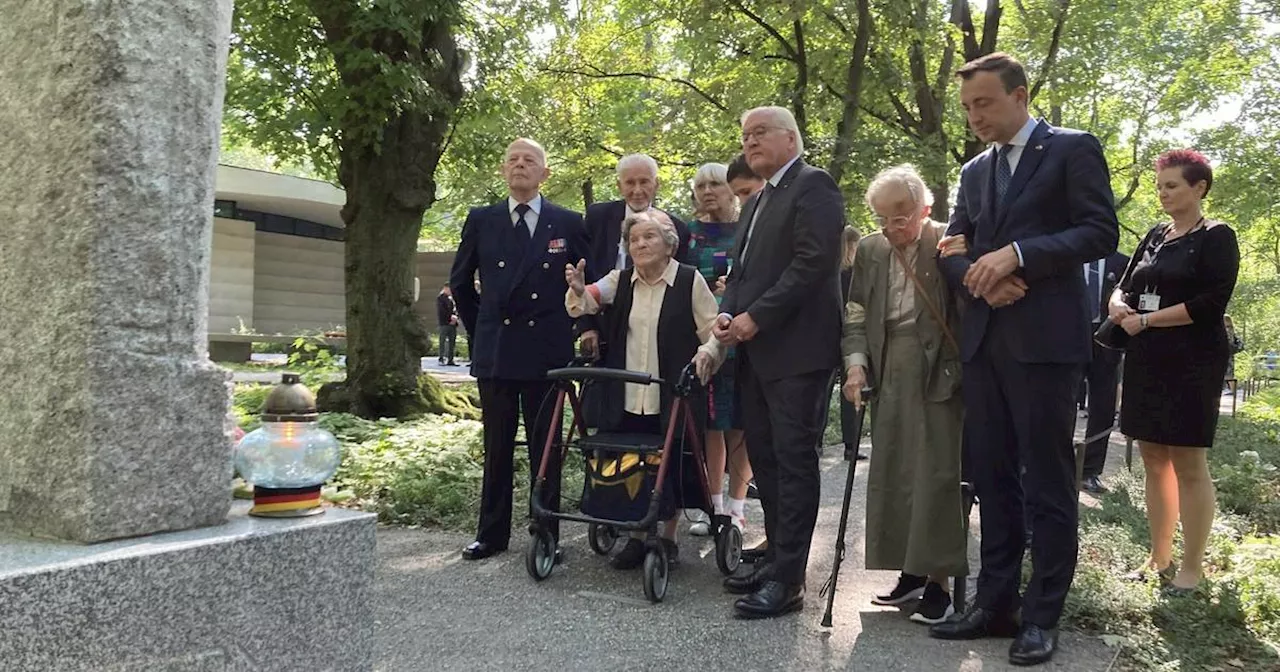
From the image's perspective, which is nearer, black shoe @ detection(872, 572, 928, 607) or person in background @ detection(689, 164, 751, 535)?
black shoe @ detection(872, 572, 928, 607)

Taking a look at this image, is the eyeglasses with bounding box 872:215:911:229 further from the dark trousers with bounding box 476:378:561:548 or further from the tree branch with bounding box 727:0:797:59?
the tree branch with bounding box 727:0:797:59

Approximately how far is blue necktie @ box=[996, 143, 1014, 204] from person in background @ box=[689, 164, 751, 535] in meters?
1.70

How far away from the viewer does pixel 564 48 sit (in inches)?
629

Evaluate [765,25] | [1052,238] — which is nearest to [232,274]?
[765,25]

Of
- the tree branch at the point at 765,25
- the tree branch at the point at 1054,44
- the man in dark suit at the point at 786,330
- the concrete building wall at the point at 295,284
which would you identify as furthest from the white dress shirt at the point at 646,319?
the concrete building wall at the point at 295,284

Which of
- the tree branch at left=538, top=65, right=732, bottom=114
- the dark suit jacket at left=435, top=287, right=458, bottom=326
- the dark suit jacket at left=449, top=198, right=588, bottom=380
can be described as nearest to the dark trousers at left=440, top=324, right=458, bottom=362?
the dark suit jacket at left=435, top=287, right=458, bottom=326

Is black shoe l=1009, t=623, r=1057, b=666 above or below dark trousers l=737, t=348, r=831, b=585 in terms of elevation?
below

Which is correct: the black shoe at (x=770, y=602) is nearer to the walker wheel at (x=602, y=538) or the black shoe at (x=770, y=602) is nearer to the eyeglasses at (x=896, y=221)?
the walker wheel at (x=602, y=538)

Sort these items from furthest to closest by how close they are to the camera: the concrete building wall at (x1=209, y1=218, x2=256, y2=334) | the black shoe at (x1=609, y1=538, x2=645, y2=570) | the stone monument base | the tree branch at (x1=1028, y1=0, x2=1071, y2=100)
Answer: the concrete building wall at (x1=209, y1=218, x2=256, y2=334)
the tree branch at (x1=1028, y1=0, x2=1071, y2=100)
the black shoe at (x1=609, y1=538, x2=645, y2=570)
the stone monument base

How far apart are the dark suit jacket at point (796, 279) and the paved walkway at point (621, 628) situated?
1.11 metres

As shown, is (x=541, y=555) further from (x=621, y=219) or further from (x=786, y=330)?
(x=621, y=219)

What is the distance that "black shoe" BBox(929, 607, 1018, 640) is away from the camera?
153 inches

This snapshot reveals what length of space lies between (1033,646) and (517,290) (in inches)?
117

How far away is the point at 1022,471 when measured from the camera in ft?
13.0
